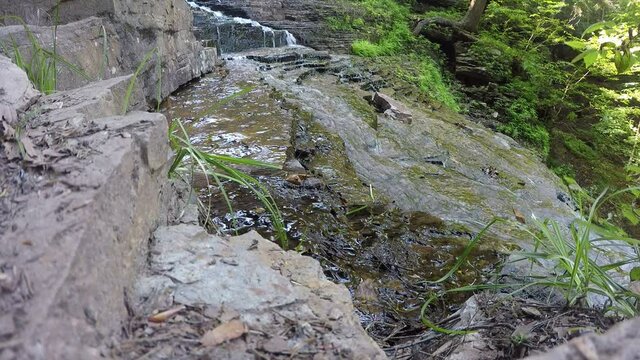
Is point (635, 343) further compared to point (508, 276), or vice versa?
point (508, 276)

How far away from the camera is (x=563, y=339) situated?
4.27 ft

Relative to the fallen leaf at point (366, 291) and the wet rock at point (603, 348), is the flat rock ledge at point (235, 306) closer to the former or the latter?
the wet rock at point (603, 348)

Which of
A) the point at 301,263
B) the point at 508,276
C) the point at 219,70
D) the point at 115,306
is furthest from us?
the point at 219,70

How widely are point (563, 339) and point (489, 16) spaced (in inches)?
451

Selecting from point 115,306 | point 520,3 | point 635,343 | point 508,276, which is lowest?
point 508,276

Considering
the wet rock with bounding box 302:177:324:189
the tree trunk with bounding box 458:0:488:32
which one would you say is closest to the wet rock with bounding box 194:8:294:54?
the tree trunk with bounding box 458:0:488:32

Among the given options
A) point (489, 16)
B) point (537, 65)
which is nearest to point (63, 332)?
point (537, 65)

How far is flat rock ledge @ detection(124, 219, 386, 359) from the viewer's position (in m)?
0.93

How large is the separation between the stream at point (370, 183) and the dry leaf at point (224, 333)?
0.88 m

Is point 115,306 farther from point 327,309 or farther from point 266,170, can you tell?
point 266,170

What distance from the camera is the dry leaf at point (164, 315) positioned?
3.14ft

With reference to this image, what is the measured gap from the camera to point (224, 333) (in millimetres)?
961

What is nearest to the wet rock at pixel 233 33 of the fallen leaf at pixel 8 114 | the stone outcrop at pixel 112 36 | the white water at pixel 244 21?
the white water at pixel 244 21

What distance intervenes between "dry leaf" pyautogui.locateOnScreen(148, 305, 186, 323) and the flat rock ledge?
0.01m
